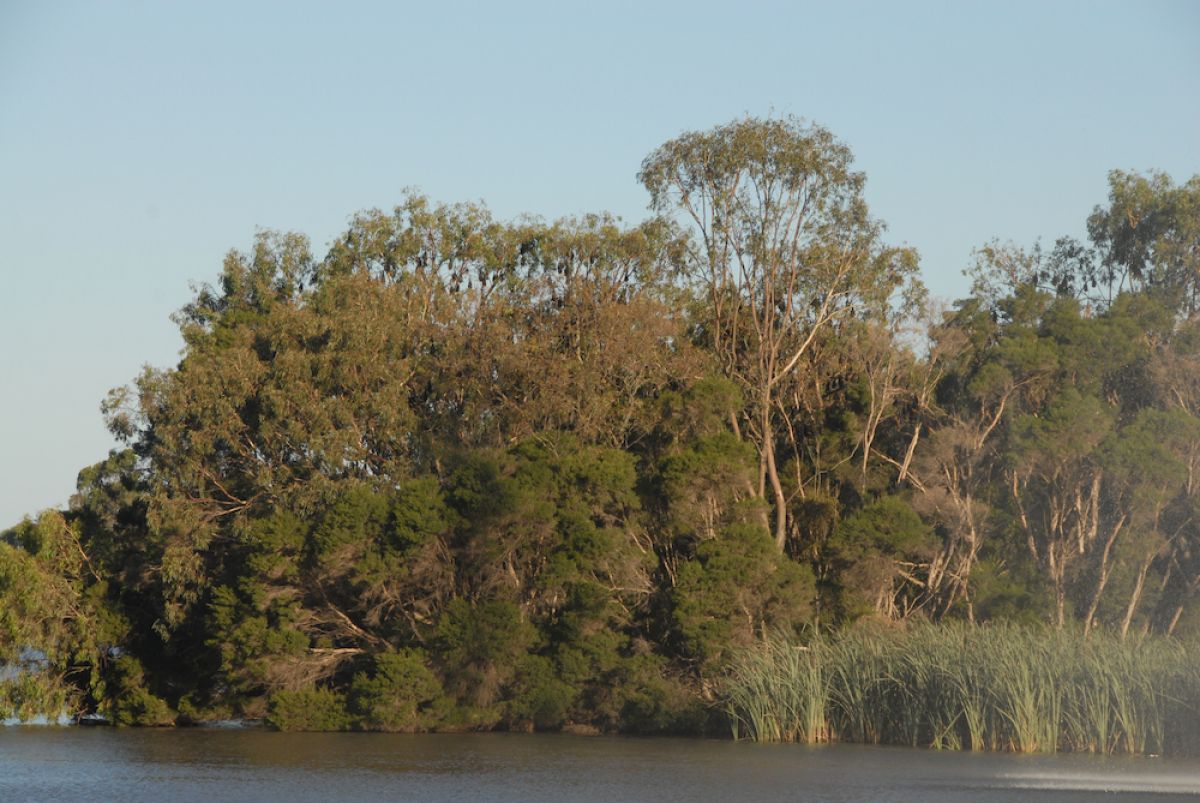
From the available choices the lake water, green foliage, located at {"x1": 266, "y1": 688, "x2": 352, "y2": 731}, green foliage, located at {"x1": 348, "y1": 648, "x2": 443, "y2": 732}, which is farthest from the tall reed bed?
green foliage, located at {"x1": 266, "y1": 688, "x2": 352, "y2": 731}

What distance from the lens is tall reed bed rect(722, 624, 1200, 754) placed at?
80.9ft

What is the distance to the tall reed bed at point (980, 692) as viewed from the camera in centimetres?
2467

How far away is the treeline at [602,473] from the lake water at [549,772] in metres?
3.87

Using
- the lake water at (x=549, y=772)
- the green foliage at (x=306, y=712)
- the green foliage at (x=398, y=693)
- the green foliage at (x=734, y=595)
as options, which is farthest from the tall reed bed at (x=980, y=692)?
the green foliage at (x=306, y=712)

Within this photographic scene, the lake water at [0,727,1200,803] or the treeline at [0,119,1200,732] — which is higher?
the treeline at [0,119,1200,732]

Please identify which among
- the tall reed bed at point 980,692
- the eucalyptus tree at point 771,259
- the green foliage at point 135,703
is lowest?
the green foliage at point 135,703

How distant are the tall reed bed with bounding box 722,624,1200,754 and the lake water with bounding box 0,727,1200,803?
2.79ft

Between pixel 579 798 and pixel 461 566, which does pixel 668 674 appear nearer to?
pixel 461 566

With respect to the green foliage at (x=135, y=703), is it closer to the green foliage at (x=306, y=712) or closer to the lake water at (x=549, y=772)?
the green foliage at (x=306, y=712)

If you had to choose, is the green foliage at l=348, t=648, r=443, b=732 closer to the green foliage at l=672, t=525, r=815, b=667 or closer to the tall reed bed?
the green foliage at l=672, t=525, r=815, b=667

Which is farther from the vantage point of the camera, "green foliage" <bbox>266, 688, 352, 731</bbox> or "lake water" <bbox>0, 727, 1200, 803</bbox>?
"green foliage" <bbox>266, 688, 352, 731</bbox>

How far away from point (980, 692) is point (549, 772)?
7545 millimetres

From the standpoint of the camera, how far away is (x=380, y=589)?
33.7 metres

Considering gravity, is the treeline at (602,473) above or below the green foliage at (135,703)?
above
